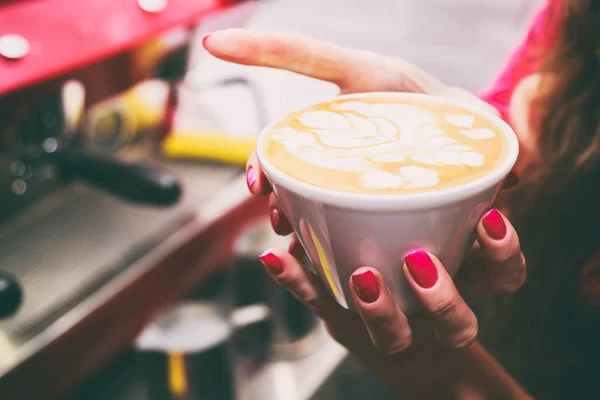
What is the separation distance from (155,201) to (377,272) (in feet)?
1.42

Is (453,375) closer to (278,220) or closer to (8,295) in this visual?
(278,220)

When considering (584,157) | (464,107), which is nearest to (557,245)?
(584,157)

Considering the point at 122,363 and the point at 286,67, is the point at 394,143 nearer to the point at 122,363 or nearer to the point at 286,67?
the point at 286,67

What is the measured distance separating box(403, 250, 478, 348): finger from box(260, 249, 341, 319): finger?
0.33 ft

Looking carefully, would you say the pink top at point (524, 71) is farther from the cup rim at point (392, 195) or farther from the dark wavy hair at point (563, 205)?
the cup rim at point (392, 195)

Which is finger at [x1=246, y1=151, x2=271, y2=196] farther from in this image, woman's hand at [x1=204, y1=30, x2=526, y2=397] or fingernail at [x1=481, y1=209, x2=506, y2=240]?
fingernail at [x1=481, y1=209, x2=506, y2=240]

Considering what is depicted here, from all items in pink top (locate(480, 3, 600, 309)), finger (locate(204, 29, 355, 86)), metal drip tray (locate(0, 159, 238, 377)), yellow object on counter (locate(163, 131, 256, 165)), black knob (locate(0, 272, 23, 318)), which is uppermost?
finger (locate(204, 29, 355, 86))

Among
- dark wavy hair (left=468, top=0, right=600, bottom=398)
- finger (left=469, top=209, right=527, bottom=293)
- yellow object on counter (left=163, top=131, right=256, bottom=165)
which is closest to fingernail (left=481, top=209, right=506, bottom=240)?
finger (left=469, top=209, right=527, bottom=293)

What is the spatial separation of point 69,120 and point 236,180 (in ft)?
0.92

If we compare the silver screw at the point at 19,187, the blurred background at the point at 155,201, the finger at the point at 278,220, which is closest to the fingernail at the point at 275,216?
the finger at the point at 278,220

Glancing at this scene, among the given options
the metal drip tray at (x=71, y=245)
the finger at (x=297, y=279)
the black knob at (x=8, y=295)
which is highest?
the finger at (x=297, y=279)

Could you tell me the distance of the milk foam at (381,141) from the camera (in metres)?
0.35

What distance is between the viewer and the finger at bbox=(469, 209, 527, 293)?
36 centimetres

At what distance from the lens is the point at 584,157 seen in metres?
0.53
